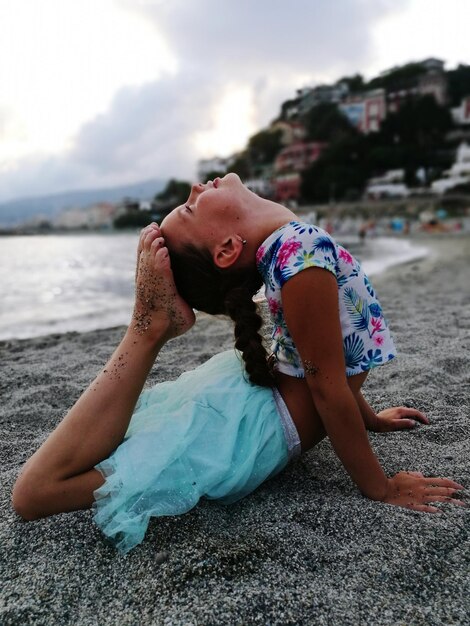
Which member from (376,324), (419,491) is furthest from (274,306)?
(419,491)

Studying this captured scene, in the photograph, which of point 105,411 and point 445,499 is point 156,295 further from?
point 445,499

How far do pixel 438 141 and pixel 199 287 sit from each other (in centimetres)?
5455

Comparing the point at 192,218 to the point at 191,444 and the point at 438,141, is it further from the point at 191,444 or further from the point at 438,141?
the point at 438,141

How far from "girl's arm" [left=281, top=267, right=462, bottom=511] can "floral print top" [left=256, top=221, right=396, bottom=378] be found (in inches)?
2.2

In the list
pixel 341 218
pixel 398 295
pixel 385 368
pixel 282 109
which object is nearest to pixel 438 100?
pixel 341 218

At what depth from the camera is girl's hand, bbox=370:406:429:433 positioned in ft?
6.50

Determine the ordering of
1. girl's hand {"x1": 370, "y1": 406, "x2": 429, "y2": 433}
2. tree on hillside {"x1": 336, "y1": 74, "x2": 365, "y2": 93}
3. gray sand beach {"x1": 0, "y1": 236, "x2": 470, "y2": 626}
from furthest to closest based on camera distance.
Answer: tree on hillside {"x1": 336, "y1": 74, "x2": 365, "y2": 93} < girl's hand {"x1": 370, "y1": 406, "x2": 429, "y2": 433} < gray sand beach {"x1": 0, "y1": 236, "x2": 470, "y2": 626}

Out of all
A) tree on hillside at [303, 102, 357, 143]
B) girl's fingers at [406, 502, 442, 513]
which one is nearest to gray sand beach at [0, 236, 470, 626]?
girl's fingers at [406, 502, 442, 513]

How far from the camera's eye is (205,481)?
1.39 m

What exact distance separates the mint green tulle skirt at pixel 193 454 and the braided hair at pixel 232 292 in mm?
99

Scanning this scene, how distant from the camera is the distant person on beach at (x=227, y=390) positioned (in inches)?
53.0

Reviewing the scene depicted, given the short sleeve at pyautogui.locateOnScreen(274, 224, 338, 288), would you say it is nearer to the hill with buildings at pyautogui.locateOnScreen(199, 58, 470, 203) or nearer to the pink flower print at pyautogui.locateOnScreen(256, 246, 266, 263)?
the pink flower print at pyautogui.locateOnScreen(256, 246, 266, 263)

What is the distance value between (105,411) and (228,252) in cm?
58

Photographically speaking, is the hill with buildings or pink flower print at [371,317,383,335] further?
the hill with buildings
